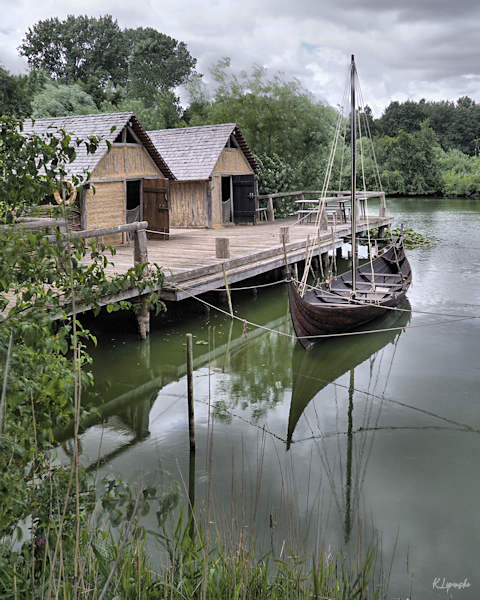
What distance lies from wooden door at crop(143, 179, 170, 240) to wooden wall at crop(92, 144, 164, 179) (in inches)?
14.7

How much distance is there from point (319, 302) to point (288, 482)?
6651 mm

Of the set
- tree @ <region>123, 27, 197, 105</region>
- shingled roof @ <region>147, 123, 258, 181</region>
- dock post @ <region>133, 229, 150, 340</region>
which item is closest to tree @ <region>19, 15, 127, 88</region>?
tree @ <region>123, 27, 197, 105</region>

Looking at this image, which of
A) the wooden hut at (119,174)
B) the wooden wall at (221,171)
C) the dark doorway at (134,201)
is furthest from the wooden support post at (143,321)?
the wooden wall at (221,171)

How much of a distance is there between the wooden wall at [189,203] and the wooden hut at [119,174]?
9.49 ft

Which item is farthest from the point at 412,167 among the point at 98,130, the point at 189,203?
the point at 98,130

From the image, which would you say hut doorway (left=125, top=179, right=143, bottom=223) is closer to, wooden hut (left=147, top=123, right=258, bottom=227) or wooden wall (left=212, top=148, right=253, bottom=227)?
wooden hut (left=147, top=123, right=258, bottom=227)

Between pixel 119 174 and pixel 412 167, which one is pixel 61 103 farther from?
pixel 412 167

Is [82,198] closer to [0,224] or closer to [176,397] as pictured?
[176,397]

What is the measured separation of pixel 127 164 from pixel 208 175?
Result: 4.01 metres

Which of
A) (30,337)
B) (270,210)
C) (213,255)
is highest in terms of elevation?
(270,210)

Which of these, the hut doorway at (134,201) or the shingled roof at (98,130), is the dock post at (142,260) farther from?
the hut doorway at (134,201)

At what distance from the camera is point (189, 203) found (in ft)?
69.9

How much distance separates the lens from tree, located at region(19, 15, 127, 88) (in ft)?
185

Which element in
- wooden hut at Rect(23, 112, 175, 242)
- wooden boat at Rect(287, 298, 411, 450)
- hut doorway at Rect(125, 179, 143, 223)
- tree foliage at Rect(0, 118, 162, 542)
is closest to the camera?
tree foliage at Rect(0, 118, 162, 542)
